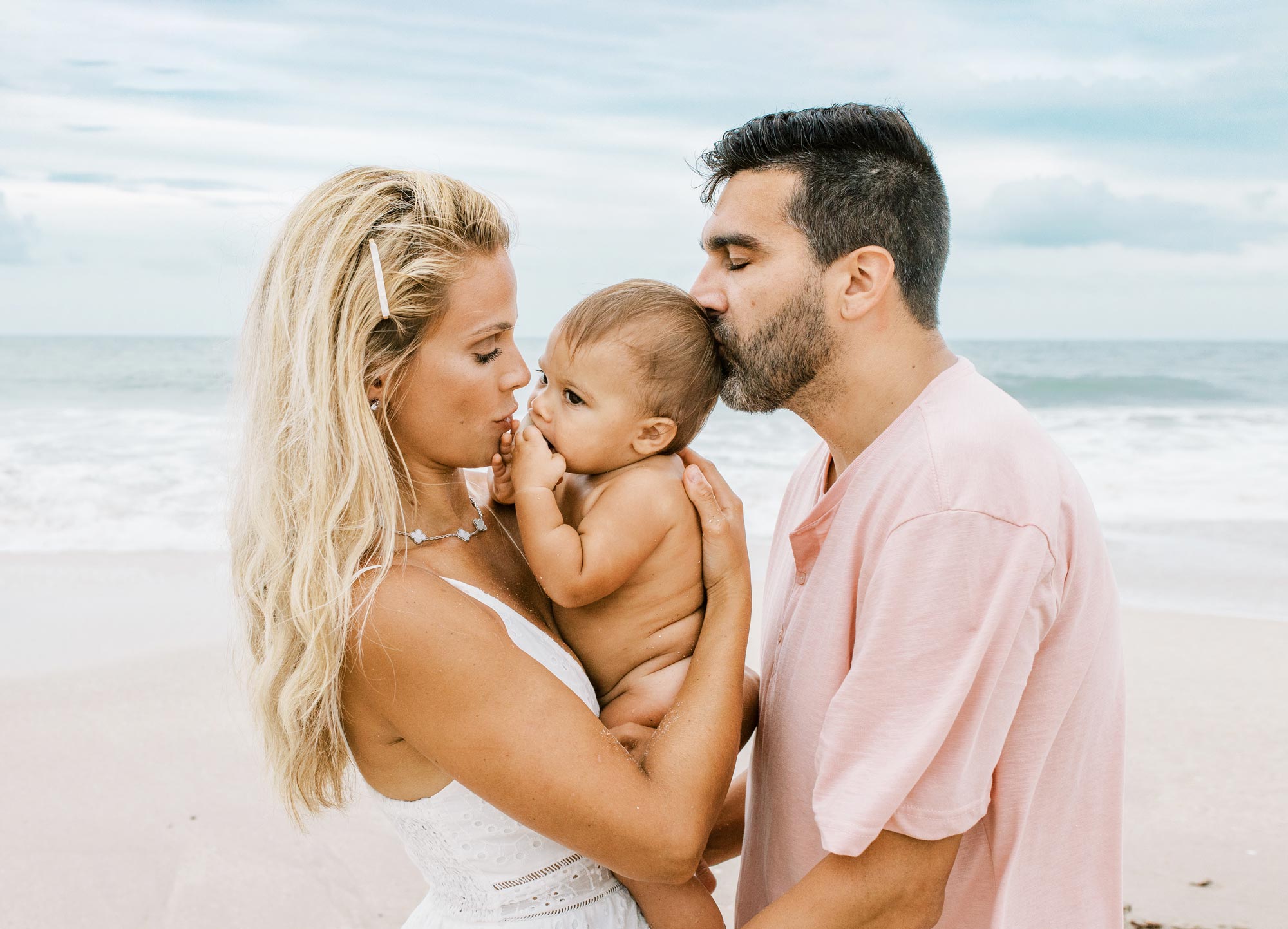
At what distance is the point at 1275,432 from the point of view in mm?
17359

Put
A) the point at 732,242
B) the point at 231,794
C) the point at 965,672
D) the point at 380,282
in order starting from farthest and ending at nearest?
the point at 231,794, the point at 732,242, the point at 380,282, the point at 965,672

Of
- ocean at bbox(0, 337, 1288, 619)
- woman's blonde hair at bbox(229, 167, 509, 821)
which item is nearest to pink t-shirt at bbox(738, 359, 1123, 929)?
woman's blonde hair at bbox(229, 167, 509, 821)

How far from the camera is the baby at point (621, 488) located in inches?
98.8

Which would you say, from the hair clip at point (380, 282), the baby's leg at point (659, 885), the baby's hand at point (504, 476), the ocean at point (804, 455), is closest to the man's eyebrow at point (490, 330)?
the hair clip at point (380, 282)

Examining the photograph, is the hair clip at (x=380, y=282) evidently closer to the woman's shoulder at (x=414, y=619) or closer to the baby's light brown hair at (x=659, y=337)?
the woman's shoulder at (x=414, y=619)

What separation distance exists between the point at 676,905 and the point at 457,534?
974 mm

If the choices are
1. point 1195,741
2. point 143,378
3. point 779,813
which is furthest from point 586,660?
point 143,378

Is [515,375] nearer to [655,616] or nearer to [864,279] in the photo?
[655,616]

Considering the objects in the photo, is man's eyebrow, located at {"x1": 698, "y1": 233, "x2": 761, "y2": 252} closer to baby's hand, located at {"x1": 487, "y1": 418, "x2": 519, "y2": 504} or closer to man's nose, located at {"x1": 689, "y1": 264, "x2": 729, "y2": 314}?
man's nose, located at {"x1": 689, "y1": 264, "x2": 729, "y2": 314}

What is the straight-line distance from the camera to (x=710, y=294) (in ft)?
8.76

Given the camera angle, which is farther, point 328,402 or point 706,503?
point 706,503

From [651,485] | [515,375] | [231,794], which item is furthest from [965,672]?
[231,794]

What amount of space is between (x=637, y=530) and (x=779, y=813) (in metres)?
0.74

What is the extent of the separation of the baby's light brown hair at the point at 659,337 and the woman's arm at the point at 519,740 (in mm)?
897
